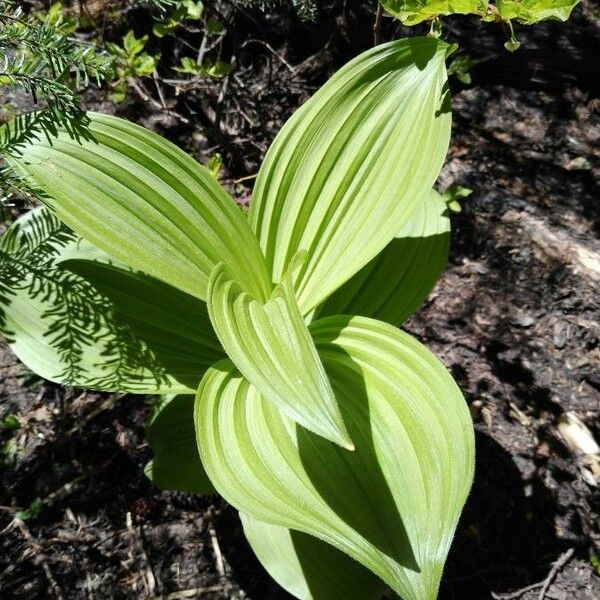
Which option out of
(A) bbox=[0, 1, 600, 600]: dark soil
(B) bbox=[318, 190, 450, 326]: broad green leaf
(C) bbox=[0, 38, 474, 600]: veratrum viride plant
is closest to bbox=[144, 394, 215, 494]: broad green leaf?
(C) bbox=[0, 38, 474, 600]: veratrum viride plant

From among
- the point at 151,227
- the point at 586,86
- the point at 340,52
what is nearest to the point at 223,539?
the point at 151,227

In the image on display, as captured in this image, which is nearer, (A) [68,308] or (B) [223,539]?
(A) [68,308]

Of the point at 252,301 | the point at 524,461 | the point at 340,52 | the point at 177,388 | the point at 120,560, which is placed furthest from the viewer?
the point at 340,52

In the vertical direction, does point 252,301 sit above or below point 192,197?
below

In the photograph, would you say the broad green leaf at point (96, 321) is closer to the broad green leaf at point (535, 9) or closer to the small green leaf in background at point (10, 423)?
the small green leaf in background at point (10, 423)

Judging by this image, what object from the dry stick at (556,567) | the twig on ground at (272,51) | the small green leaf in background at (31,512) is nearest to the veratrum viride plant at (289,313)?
the small green leaf in background at (31,512)

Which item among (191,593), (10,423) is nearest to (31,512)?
(10,423)

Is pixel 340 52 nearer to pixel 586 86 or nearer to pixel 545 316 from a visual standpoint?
pixel 586 86
